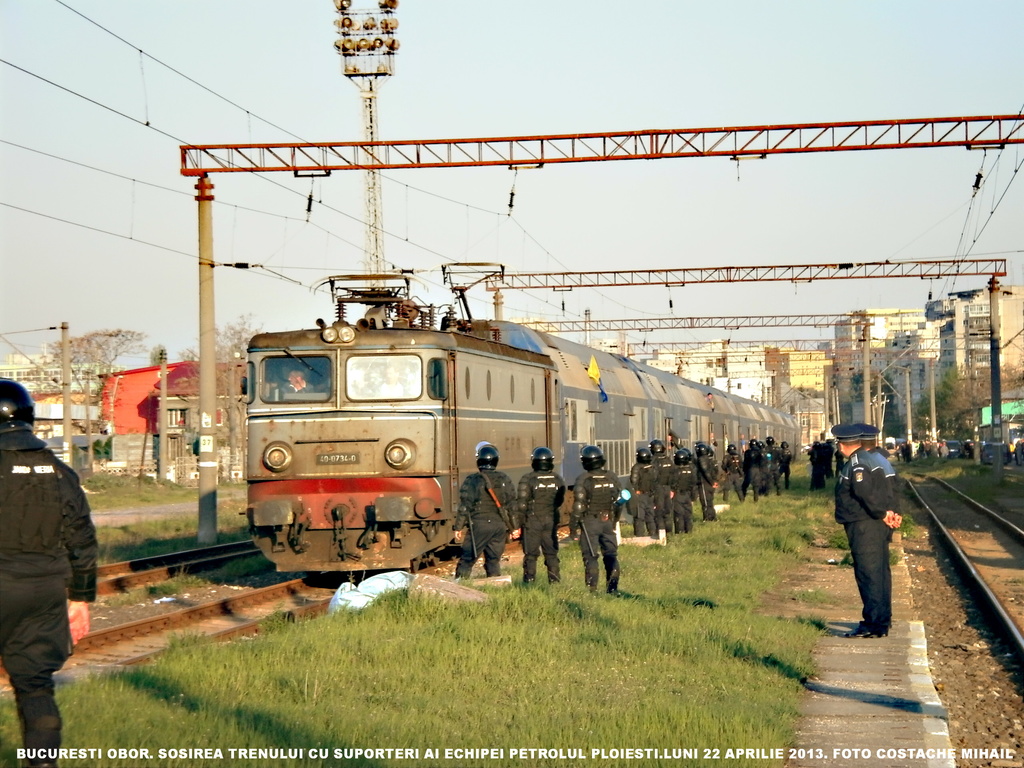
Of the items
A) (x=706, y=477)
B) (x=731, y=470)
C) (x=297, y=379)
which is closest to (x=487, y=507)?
(x=297, y=379)

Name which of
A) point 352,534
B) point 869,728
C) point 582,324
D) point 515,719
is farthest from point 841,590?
point 582,324

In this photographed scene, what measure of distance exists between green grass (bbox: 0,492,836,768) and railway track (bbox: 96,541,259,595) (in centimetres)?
645

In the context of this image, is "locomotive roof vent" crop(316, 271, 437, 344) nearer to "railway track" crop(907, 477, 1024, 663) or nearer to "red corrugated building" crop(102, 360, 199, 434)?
"railway track" crop(907, 477, 1024, 663)

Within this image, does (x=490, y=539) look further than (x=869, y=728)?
Yes

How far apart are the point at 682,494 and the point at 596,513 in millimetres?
9906

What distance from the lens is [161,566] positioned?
1988 cm

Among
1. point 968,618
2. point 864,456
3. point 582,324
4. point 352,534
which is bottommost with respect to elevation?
point 968,618

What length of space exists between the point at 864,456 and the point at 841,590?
5.72m

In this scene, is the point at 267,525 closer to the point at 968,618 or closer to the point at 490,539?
the point at 490,539

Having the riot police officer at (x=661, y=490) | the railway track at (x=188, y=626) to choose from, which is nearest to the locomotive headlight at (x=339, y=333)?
the railway track at (x=188, y=626)

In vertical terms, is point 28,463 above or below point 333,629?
above

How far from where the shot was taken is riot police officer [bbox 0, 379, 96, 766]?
5887 millimetres

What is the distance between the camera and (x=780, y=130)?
23.6 m

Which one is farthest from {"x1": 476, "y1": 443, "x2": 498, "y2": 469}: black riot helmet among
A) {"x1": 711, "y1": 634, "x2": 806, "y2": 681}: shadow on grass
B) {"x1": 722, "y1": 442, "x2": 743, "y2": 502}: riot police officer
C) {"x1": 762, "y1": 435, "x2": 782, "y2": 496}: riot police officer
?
{"x1": 762, "y1": 435, "x2": 782, "y2": 496}: riot police officer
